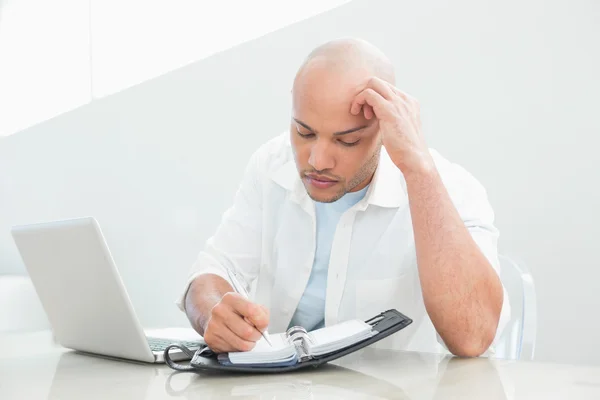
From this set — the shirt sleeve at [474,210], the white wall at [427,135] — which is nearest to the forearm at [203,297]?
the shirt sleeve at [474,210]

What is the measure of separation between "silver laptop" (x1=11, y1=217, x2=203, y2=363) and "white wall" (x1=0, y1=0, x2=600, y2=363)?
146 cm

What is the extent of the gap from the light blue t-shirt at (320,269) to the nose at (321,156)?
262 millimetres

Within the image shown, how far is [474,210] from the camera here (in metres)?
1.64

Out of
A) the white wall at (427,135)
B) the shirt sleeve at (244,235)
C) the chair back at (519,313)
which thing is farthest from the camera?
the white wall at (427,135)

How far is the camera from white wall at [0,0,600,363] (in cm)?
239

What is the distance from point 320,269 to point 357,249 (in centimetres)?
11

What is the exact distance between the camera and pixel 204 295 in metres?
1.56

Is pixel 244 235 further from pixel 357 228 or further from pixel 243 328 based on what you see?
pixel 243 328

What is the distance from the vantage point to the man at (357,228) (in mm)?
1425

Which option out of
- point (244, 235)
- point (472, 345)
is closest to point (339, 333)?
point (472, 345)

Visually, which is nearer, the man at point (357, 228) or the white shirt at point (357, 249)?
the man at point (357, 228)

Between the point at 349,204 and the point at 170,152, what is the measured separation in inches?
57.3

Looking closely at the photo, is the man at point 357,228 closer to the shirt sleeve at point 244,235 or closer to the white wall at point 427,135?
the shirt sleeve at point 244,235

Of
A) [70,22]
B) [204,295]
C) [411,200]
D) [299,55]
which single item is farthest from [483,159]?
[70,22]
